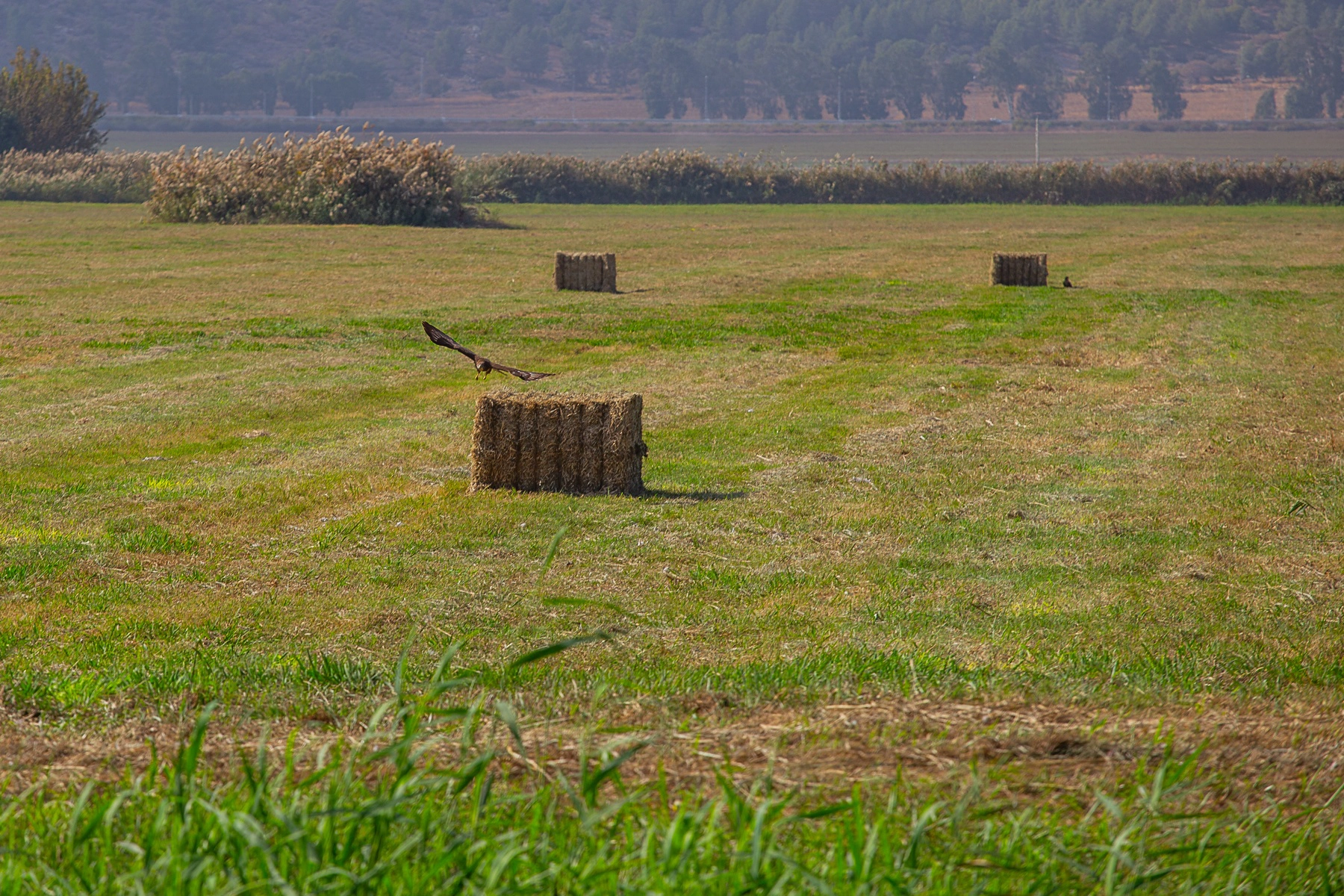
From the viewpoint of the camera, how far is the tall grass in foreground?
293 cm

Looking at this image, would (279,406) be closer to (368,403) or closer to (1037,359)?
(368,403)

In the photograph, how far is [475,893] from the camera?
290 centimetres

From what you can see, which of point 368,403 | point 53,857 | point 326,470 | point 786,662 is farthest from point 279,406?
point 53,857

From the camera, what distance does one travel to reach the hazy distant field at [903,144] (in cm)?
15238

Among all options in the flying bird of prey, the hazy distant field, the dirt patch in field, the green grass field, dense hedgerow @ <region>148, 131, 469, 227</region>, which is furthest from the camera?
the hazy distant field

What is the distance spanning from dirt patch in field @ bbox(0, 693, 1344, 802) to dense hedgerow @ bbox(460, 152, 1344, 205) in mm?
62904

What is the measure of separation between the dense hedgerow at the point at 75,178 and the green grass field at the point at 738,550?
35.8 metres

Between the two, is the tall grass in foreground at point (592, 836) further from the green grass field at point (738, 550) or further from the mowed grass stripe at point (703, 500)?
the mowed grass stripe at point (703, 500)

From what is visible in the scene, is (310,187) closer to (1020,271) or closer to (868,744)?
(1020,271)

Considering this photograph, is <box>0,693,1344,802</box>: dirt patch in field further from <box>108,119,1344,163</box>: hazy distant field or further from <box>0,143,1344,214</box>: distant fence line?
<box>108,119,1344,163</box>: hazy distant field

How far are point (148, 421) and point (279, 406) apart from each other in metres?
1.43

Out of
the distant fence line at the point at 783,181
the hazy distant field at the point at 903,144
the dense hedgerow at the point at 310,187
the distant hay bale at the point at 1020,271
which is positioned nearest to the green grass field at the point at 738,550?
the distant hay bale at the point at 1020,271

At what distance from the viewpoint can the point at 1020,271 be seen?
27688mm

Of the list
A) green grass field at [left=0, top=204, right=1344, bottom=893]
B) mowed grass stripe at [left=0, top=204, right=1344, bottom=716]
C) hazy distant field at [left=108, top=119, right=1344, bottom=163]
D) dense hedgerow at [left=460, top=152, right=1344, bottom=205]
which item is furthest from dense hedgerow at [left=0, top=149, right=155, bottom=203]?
hazy distant field at [left=108, top=119, right=1344, bottom=163]
